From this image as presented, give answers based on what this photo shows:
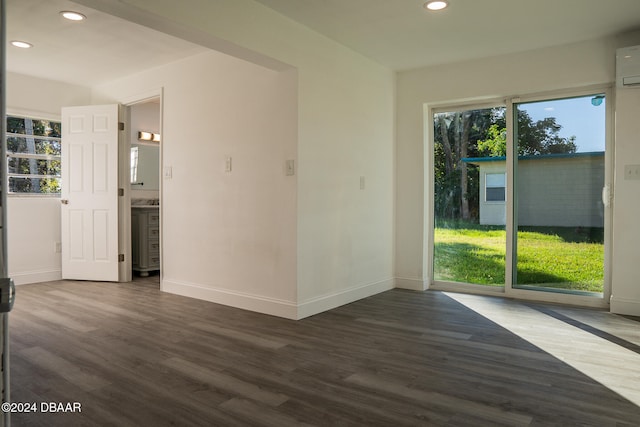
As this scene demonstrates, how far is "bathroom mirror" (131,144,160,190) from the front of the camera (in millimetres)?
6294

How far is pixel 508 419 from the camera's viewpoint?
1.94 metres

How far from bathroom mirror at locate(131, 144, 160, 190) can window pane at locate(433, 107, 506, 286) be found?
4052 mm

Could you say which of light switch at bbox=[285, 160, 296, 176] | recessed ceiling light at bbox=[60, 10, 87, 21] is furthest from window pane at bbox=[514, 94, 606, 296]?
recessed ceiling light at bbox=[60, 10, 87, 21]

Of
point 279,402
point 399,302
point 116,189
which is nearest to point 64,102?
point 116,189

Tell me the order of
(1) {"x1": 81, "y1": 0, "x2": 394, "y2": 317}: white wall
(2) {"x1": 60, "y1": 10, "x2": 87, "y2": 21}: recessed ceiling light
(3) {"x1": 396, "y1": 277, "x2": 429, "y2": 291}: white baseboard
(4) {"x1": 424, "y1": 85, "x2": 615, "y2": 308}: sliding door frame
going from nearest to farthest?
(1) {"x1": 81, "y1": 0, "x2": 394, "y2": 317}: white wall
(2) {"x1": 60, "y1": 10, "x2": 87, "y2": 21}: recessed ceiling light
(4) {"x1": 424, "y1": 85, "x2": 615, "y2": 308}: sliding door frame
(3) {"x1": 396, "y1": 277, "x2": 429, "y2": 291}: white baseboard

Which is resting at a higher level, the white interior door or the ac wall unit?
the ac wall unit

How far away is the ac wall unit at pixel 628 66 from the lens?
12.0 ft

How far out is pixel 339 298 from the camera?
412cm

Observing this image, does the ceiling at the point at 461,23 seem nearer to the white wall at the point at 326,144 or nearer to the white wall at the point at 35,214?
the white wall at the point at 326,144

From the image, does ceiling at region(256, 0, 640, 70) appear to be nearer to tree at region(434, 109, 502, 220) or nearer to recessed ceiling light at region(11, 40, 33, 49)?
tree at region(434, 109, 502, 220)

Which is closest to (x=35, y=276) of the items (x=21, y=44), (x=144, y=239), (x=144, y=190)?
(x=144, y=239)

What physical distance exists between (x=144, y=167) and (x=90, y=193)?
111 cm

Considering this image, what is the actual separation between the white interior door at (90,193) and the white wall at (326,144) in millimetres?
1125

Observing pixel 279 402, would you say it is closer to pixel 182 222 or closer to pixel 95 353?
pixel 95 353
